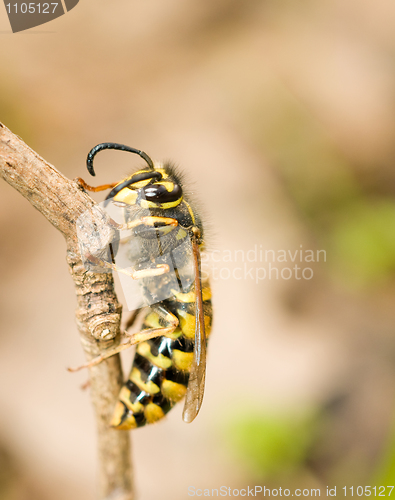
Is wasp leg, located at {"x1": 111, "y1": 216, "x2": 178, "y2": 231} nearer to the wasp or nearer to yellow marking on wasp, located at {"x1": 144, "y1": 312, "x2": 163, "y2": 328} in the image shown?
the wasp

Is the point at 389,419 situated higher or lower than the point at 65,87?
lower

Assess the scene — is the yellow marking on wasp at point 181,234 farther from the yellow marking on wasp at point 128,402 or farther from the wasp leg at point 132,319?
the yellow marking on wasp at point 128,402

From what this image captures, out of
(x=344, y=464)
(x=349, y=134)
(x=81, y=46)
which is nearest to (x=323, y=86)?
(x=349, y=134)

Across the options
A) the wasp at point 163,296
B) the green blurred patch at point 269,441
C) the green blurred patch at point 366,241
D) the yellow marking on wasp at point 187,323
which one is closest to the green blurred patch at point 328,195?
the green blurred patch at point 366,241

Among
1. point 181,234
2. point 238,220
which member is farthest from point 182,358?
point 238,220

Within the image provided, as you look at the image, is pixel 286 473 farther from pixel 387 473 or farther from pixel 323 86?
pixel 323 86

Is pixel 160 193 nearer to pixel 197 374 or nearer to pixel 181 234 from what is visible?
pixel 181 234
